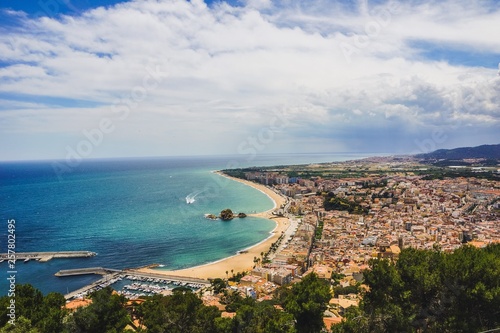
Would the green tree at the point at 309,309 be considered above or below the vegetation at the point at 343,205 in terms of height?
above

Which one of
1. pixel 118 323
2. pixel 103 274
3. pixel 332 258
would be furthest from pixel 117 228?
pixel 118 323

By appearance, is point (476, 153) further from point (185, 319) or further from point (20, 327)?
point (20, 327)

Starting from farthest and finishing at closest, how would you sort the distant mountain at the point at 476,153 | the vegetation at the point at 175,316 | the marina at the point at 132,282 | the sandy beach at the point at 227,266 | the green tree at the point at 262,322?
the distant mountain at the point at 476,153, the sandy beach at the point at 227,266, the marina at the point at 132,282, the vegetation at the point at 175,316, the green tree at the point at 262,322

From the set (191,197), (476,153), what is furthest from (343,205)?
(476,153)

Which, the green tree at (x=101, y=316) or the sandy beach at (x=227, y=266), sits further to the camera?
the sandy beach at (x=227, y=266)

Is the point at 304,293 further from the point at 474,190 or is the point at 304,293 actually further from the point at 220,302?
the point at 474,190

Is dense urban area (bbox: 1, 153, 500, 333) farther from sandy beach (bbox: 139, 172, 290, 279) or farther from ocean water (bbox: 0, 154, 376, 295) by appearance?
ocean water (bbox: 0, 154, 376, 295)

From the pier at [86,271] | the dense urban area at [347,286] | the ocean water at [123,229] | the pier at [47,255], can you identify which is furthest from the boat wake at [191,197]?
the pier at [86,271]

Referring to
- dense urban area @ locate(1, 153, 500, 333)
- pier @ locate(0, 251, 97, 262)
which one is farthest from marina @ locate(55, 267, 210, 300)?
pier @ locate(0, 251, 97, 262)

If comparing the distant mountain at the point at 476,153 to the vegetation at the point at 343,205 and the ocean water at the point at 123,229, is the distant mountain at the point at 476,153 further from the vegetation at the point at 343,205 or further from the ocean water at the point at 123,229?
the ocean water at the point at 123,229

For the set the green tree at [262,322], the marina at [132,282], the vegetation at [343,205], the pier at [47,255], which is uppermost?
the green tree at [262,322]

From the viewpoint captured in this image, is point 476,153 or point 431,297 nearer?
point 431,297
